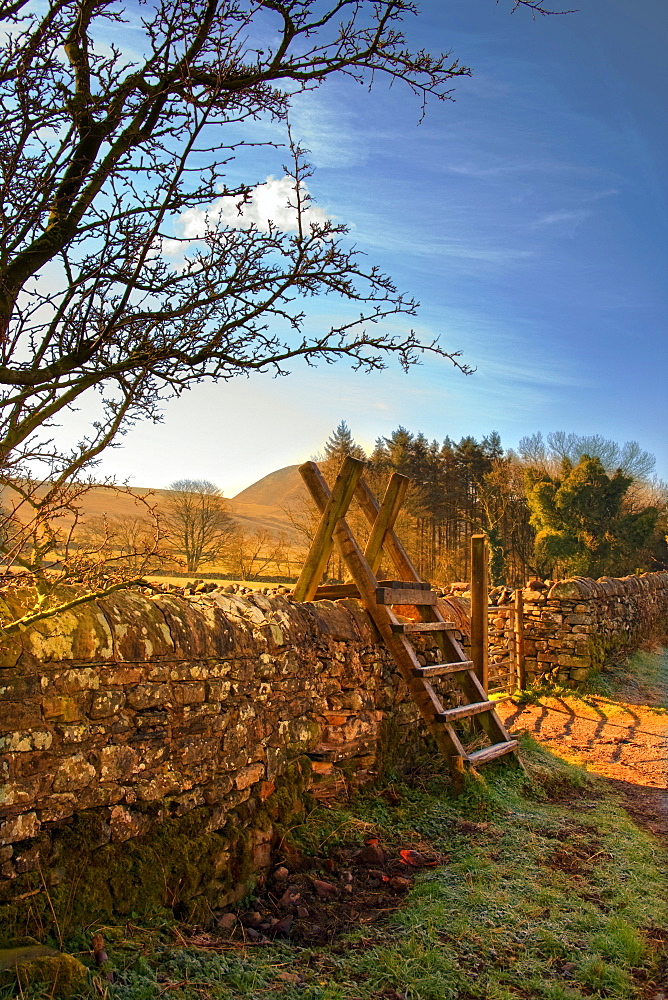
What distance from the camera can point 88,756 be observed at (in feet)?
10.6

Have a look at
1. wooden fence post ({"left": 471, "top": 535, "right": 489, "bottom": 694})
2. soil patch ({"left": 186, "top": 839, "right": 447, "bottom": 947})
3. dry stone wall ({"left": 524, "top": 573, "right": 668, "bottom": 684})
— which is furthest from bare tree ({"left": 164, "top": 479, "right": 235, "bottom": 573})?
soil patch ({"left": 186, "top": 839, "right": 447, "bottom": 947})

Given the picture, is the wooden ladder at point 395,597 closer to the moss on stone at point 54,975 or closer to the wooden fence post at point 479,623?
the wooden fence post at point 479,623

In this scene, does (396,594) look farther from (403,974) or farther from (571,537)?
(571,537)

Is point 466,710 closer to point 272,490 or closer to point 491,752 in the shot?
point 491,752

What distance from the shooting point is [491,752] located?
6.10 m

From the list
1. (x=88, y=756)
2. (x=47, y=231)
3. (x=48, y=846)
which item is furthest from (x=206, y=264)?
(x=48, y=846)

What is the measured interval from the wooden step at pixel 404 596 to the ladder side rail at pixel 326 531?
1.80 ft

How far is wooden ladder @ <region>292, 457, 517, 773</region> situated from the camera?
5.77 meters

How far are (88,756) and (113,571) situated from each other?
0.85 m

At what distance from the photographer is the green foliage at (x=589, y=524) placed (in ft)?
96.5

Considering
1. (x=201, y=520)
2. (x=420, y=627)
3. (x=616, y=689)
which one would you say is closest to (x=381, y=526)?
(x=420, y=627)

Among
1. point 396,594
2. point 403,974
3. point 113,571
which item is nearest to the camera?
point 113,571

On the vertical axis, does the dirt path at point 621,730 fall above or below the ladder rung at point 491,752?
below

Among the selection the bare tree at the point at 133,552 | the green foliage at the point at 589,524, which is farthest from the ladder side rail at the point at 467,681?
the green foliage at the point at 589,524
